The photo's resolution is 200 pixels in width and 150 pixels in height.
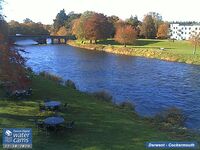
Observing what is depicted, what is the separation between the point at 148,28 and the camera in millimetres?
157750

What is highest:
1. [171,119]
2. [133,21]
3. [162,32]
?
[133,21]

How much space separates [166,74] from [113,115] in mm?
39140

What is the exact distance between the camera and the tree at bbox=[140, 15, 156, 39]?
511ft

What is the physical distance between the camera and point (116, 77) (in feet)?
205

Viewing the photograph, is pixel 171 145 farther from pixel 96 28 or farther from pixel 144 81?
pixel 96 28

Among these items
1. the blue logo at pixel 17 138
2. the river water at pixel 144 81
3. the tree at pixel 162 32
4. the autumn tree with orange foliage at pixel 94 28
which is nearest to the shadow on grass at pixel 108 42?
the autumn tree with orange foliage at pixel 94 28

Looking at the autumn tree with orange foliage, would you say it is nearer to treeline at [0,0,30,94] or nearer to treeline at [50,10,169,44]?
treeline at [50,10,169,44]

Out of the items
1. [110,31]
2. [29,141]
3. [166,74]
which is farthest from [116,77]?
[110,31]

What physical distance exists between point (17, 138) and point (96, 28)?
114771 mm

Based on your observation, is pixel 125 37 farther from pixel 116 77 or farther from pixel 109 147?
pixel 109 147

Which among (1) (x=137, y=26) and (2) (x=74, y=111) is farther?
(1) (x=137, y=26)

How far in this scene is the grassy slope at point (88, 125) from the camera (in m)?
22.3

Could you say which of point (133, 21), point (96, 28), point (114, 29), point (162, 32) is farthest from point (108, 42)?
point (162, 32)

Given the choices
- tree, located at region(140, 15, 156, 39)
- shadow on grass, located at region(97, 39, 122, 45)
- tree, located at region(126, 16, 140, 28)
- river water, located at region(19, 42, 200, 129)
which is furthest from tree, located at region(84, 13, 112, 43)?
river water, located at region(19, 42, 200, 129)
